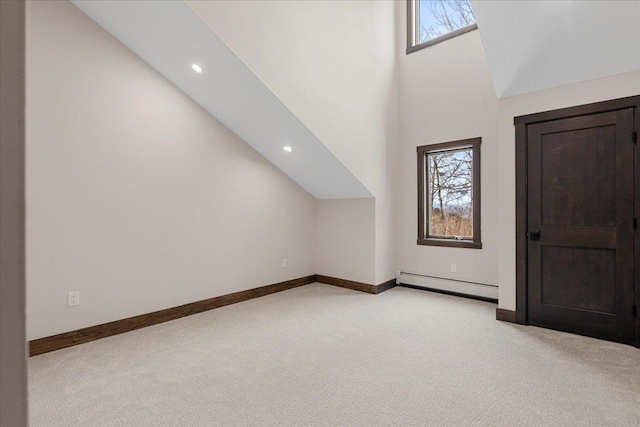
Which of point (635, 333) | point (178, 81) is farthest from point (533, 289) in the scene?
point (178, 81)

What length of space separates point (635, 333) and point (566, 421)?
5.13 ft

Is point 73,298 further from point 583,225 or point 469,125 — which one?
point 469,125

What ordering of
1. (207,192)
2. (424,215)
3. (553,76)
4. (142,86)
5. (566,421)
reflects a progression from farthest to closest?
(424,215)
(207,192)
(142,86)
(553,76)
(566,421)

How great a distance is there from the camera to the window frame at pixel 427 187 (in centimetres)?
428

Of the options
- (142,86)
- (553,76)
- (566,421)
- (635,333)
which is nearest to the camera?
(566,421)

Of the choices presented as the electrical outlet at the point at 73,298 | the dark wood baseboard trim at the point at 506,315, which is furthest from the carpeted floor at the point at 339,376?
the electrical outlet at the point at 73,298

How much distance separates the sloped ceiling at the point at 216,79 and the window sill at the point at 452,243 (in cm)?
105

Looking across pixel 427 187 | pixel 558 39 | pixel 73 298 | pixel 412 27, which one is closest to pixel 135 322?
pixel 73 298

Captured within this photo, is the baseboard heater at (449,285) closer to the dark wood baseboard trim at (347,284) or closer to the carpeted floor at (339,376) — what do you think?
the dark wood baseboard trim at (347,284)

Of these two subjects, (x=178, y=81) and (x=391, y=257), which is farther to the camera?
(x=391, y=257)

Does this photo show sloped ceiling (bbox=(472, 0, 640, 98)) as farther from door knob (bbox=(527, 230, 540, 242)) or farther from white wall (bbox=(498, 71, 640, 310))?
door knob (bbox=(527, 230, 540, 242))

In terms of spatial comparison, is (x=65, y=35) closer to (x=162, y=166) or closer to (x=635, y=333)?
(x=162, y=166)

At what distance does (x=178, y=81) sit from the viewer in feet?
11.5

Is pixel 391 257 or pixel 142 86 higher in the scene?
pixel 142 86
